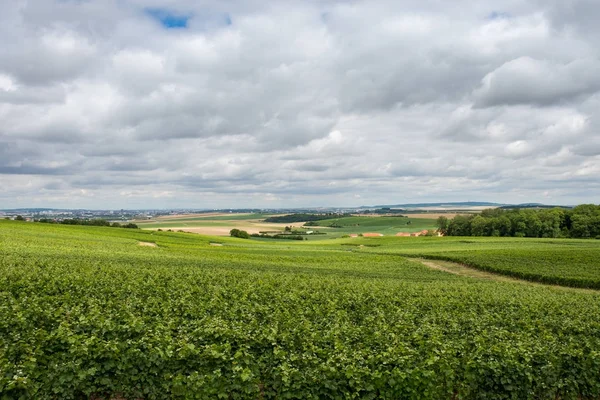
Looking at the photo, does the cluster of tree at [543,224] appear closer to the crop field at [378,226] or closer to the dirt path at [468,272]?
the crop field at [378,226]

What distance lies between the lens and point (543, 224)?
119 meters

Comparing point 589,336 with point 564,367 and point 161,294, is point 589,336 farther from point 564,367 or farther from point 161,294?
point 161,294

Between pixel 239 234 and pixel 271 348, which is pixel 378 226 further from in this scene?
pixel 271 348

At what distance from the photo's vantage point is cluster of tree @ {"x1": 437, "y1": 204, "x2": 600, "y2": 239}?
114 metres

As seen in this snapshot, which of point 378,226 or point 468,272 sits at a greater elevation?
point 378,226

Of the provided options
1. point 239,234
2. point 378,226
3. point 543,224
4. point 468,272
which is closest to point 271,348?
point 468,272

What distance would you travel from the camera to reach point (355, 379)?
9898mm

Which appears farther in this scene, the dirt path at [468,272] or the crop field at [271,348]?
the dirt path at [468,272]

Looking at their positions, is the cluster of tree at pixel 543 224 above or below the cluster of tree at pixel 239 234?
above

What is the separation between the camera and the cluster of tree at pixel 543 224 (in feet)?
374

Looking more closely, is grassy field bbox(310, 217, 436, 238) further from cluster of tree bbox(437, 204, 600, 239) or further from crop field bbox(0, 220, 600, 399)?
crop field bbox(0, 220, 600, 399)

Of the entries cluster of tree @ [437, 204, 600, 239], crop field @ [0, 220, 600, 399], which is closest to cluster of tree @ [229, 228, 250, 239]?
cluster of tree @ [437, 204, 600, 239]

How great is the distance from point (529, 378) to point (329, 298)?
1188 centimetres

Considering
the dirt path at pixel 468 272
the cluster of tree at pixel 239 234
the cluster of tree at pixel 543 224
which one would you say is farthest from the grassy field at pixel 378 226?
the dirt path at pixel 468 272
